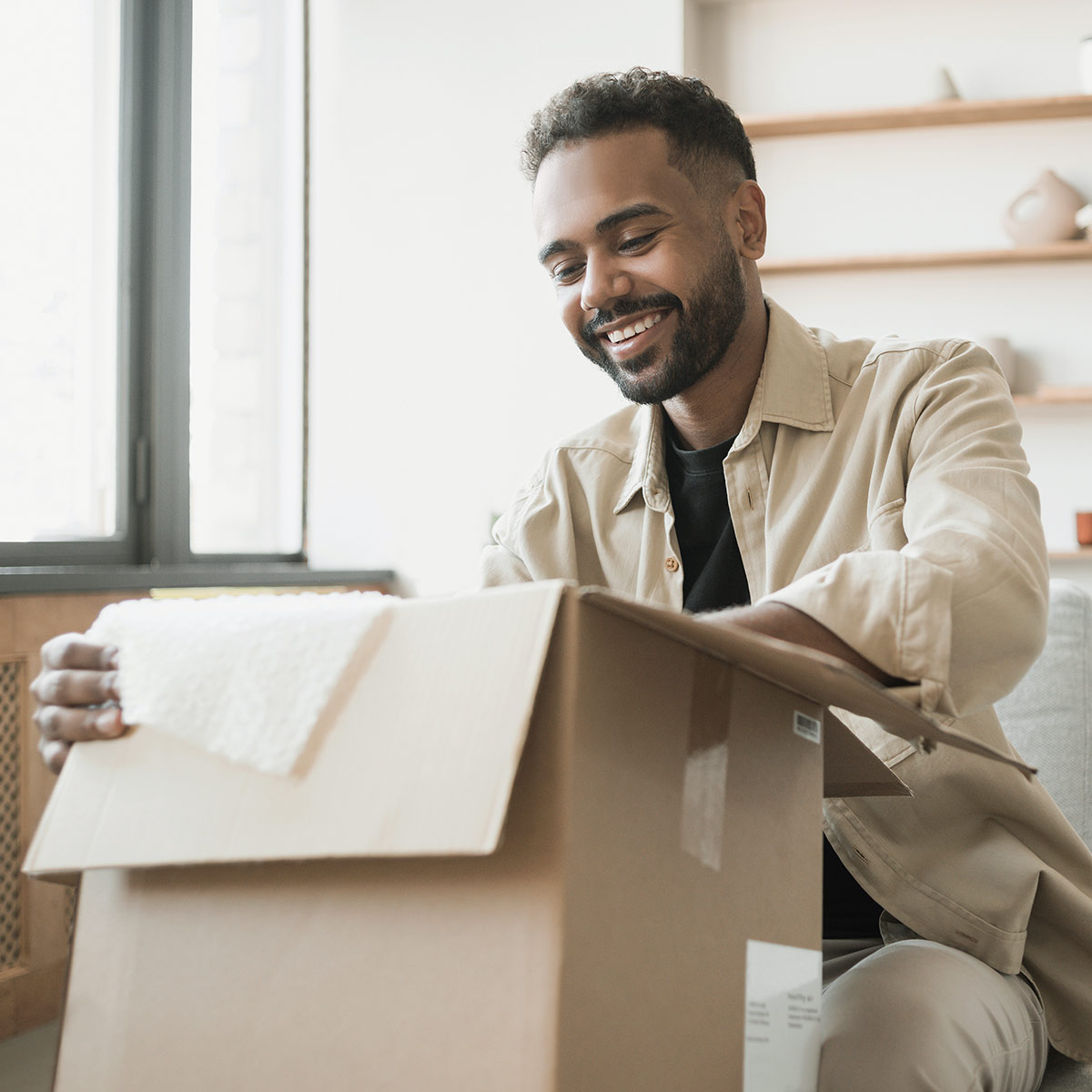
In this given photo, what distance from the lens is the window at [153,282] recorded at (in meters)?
2.13

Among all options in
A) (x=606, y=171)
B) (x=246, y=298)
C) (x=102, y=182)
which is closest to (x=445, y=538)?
(x=246, y=298)

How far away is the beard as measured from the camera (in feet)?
4.04

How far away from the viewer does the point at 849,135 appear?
3008 mm

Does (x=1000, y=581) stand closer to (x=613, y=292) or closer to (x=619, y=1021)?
(x=619, y=1021)

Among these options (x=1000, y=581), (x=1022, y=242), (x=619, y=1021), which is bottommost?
(x=619, y=1021)

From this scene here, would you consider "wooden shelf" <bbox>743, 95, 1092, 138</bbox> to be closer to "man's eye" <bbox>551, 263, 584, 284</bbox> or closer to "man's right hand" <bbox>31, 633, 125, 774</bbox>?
"man's eye" <bbox>551, 263, 584, 284</bbox>

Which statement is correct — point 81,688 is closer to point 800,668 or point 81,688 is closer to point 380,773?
point 380,773

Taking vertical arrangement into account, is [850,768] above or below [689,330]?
below

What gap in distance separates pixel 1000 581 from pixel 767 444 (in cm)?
50

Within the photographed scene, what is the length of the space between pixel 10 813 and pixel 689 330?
1.22 m

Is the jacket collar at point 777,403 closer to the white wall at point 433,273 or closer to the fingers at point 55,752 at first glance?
the fingers at point 55,752

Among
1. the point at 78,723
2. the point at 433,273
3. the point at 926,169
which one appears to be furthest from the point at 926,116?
the point at 78,723

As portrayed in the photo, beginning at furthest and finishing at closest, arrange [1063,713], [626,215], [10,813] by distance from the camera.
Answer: [10,813] → [1063,713] → [626,215]

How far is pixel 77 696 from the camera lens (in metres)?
0.61
